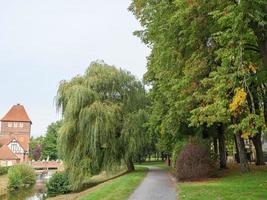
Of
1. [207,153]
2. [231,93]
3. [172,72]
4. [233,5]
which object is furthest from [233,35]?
[207,153]

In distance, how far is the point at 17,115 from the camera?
90.3m

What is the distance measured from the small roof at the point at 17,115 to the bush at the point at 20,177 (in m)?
49.4

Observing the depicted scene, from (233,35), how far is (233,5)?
1.03m

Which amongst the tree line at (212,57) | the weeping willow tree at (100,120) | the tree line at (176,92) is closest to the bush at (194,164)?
the tree line at (176,92)

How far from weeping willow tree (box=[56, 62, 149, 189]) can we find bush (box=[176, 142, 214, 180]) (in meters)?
8.81

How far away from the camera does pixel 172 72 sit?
1925cm

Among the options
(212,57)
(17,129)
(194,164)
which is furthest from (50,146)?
(212,57)

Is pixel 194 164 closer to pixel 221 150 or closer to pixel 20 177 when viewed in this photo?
pixel 221 150

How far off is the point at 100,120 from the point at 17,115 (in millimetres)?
68422

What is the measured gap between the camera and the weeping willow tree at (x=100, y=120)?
27.1m

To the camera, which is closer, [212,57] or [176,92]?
[212,57]

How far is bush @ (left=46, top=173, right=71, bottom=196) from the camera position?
28.3 m

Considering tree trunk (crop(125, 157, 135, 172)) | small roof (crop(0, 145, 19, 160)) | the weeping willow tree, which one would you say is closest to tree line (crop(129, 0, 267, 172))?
the weeping willow tree

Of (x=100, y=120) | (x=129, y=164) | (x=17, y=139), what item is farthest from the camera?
(x=17, y=139)
